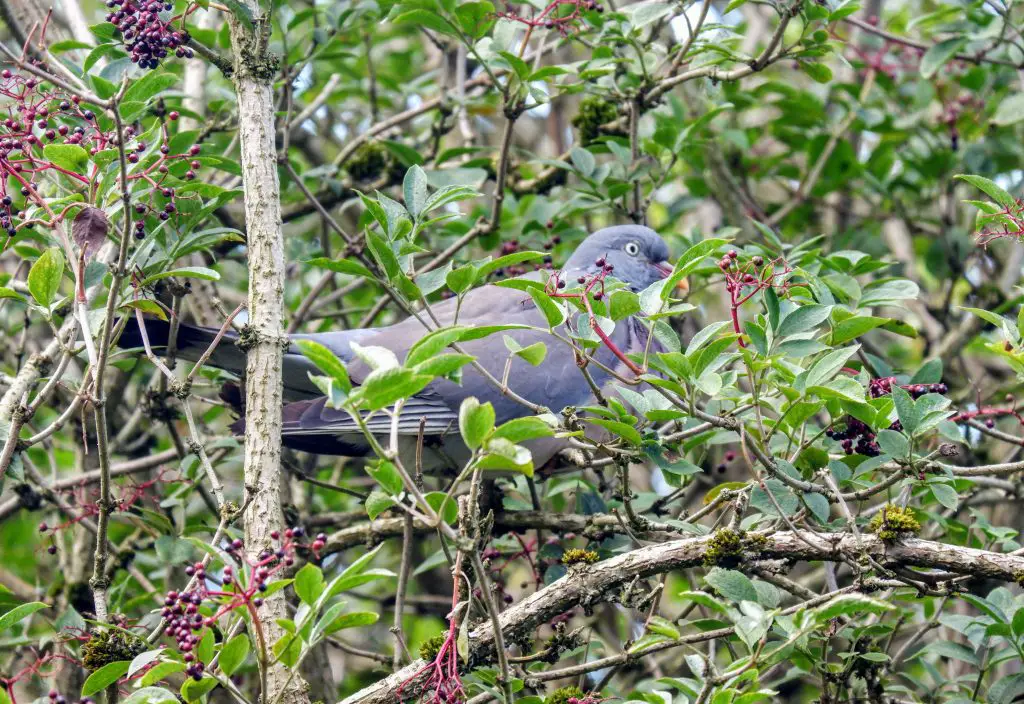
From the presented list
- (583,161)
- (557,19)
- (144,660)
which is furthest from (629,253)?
(144,660)

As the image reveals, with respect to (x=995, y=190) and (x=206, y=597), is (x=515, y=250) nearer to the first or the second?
(x=995, y=190)

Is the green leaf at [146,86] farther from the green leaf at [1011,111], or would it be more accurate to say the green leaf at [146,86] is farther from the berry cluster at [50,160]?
the green leaf at [1011,111]

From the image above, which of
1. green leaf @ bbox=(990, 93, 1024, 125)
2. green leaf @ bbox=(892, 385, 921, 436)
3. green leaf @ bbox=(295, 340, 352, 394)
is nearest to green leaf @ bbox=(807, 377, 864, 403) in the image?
green leaf @ bbox=(892, 385, 921, 436)

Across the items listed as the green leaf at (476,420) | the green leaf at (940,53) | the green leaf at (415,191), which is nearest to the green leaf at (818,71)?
the green leaf at (940,53)

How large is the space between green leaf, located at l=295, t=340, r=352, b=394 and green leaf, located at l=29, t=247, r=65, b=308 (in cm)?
99

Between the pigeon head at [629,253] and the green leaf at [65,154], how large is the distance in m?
2.26

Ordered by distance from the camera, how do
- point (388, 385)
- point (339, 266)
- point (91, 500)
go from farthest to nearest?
point (91, 500), point (339, 266), point (388, 385)

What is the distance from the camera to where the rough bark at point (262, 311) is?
2494 mm

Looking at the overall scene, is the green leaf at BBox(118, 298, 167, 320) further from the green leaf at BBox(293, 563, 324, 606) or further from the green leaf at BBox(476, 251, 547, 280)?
the green leaf at BBox(293, 563, 324, 606)

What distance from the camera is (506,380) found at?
8.52 ft

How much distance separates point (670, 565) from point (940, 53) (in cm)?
260

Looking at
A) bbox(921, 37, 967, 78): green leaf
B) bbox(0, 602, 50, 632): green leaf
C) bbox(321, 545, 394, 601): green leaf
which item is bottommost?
bbox(0, 602, 50, 632): green leaf

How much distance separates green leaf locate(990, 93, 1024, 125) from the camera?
4297mm

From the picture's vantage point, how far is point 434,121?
4.45m
